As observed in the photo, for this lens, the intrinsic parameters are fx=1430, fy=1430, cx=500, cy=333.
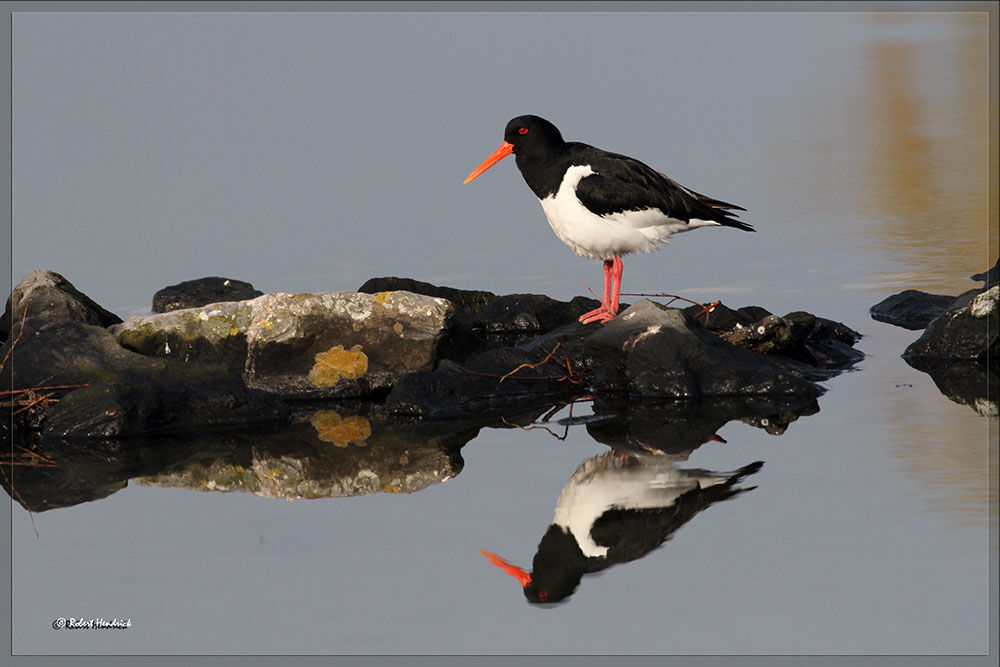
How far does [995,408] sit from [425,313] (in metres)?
3.36

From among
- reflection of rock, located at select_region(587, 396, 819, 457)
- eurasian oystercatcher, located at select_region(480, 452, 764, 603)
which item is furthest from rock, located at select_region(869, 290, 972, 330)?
eurasian oystercatcher, located at select_region(480, 452, 764, 603)

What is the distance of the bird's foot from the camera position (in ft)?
31.1

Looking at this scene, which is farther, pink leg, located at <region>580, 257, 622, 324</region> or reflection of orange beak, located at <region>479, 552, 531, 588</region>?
pink leg, located at <region>580, 257, 622, 324</region>

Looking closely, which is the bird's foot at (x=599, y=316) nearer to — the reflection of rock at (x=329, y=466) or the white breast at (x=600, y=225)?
the white breast at (x=600, y=225)

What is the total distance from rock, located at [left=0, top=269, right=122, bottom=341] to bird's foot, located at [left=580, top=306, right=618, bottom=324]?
330 centimetres

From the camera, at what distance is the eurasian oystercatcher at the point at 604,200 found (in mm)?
9492

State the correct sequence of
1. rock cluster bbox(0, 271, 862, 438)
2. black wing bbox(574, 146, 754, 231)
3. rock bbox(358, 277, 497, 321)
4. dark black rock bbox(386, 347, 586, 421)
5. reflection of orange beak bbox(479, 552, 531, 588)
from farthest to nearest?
1. rock bbox(358, 277, 497, 321)
2. black wing bbox(574, 146, 754, 231)
3. dark black rock bbox(386, 347, 586, 421)
4. rock cluster bbox(0, 271, 862, 438)
5. reflection of orange beak bbox(479, 552, 531, 588)

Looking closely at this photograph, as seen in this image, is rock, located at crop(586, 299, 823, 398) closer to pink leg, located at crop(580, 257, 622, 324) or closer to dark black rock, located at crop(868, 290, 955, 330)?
pink leg, located at crop(580, 257, 622, 324)

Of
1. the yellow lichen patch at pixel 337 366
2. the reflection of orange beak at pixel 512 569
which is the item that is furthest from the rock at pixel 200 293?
the reflection of orange beak at pixel 512 569

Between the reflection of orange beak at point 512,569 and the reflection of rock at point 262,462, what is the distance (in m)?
1.10

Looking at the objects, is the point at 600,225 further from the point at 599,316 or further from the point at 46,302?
the point at 46,302

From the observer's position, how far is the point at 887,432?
736 centimetres

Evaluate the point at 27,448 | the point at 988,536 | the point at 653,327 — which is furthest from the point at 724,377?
the point at 27,448

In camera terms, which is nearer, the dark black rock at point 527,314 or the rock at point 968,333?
the rock at point 968,333
